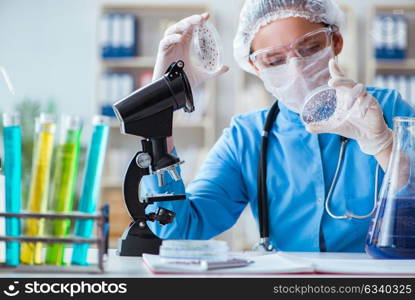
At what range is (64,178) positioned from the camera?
93 centimetres

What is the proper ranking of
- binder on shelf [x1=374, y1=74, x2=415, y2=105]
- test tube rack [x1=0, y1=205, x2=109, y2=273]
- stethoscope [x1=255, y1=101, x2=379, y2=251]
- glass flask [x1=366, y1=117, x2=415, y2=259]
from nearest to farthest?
1. test tube rack [x1=0, y1=205, x2=109, y2=273]
2. glass flask [x1=366, y1=117, x2=415, y2=259]
3. stethoscope [x1=255, y1=101, x2=379, y2=251]
4. binder on shelf [x1=374, y1=74, x2=415, y2=105]

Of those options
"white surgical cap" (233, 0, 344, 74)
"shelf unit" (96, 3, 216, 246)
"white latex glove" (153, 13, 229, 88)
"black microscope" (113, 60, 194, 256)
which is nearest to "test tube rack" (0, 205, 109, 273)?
"black microscope" (113, 60, 194, 256)

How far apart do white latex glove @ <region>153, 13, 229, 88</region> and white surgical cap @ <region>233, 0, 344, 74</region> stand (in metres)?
0.38

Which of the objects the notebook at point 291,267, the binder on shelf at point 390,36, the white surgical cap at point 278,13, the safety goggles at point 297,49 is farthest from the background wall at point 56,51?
the notebook at point 291,267

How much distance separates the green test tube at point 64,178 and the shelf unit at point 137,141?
10.4ft

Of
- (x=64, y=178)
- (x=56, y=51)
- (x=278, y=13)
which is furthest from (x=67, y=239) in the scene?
(x=56, y=51)

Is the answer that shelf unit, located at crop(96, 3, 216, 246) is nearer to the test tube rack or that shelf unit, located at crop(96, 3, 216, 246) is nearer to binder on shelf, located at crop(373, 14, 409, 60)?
binder on shelf, located at crop(373, 14, 409, 60)

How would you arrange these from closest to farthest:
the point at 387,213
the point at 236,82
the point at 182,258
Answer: the point at 182,258 < the point at 387,213 < the point at 236,82

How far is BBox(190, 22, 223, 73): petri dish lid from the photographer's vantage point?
132 centimetres

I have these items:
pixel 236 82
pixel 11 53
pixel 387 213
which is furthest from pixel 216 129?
pixel 387 213

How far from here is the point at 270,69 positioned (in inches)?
65.1

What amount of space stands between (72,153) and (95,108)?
131 inches

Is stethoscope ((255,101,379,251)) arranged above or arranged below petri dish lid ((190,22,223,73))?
below

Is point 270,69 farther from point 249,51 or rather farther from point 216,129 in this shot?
point 216,129
